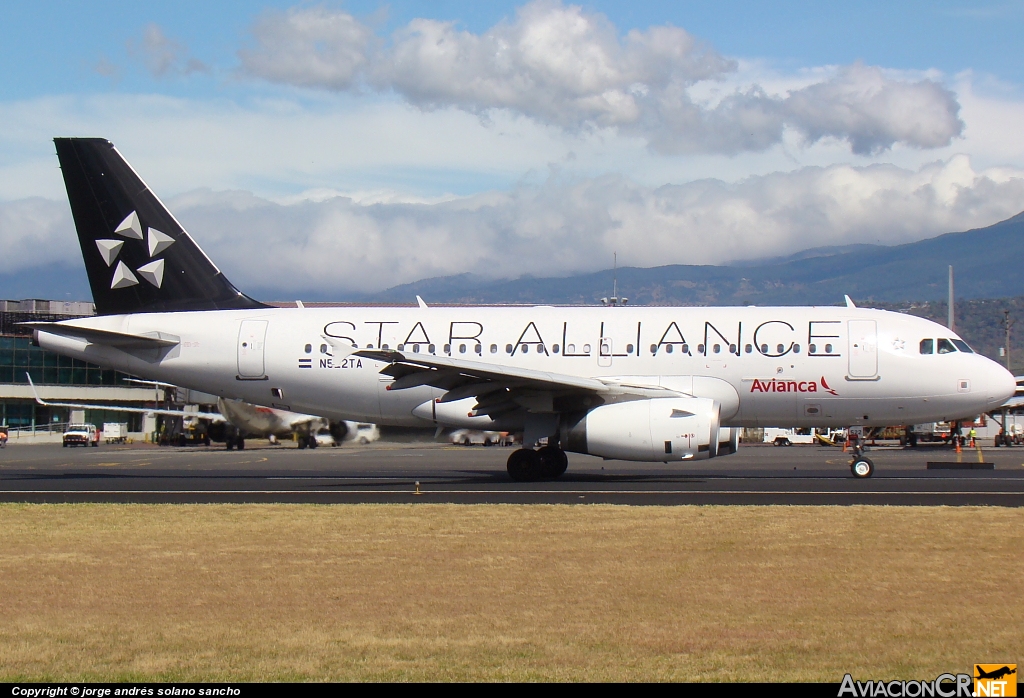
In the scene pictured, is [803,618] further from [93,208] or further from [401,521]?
[93,208]

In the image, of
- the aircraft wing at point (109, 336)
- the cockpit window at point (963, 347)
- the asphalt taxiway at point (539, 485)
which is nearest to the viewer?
the asphalt taxiway at point (539, 485)

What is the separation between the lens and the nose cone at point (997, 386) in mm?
23625

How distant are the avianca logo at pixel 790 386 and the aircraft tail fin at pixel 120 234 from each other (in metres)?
13.6

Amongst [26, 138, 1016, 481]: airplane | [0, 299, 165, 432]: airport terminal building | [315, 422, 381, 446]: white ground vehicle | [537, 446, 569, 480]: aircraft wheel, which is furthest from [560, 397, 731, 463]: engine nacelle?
[0, 299, 165, 432]: airport terminal building

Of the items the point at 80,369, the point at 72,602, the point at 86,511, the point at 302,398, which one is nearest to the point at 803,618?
the point at 72,602

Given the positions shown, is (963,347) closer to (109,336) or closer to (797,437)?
(109,336)

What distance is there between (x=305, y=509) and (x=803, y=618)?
Result: 380 inches

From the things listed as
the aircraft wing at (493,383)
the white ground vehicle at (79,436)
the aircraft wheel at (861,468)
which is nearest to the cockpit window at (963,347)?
the aircraft wheel at (861,468)

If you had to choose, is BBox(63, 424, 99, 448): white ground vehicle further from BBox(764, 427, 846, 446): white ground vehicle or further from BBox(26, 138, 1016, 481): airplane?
BBox(764, 427, 846, 446): white ground vehicle

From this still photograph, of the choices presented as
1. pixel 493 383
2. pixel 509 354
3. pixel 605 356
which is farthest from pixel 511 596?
pixel 509 354

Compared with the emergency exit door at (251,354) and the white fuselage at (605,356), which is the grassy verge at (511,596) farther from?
the emergency exit door at (251,354)

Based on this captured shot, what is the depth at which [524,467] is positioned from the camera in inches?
934

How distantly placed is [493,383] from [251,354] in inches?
247

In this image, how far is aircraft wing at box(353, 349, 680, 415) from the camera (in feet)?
71.2
